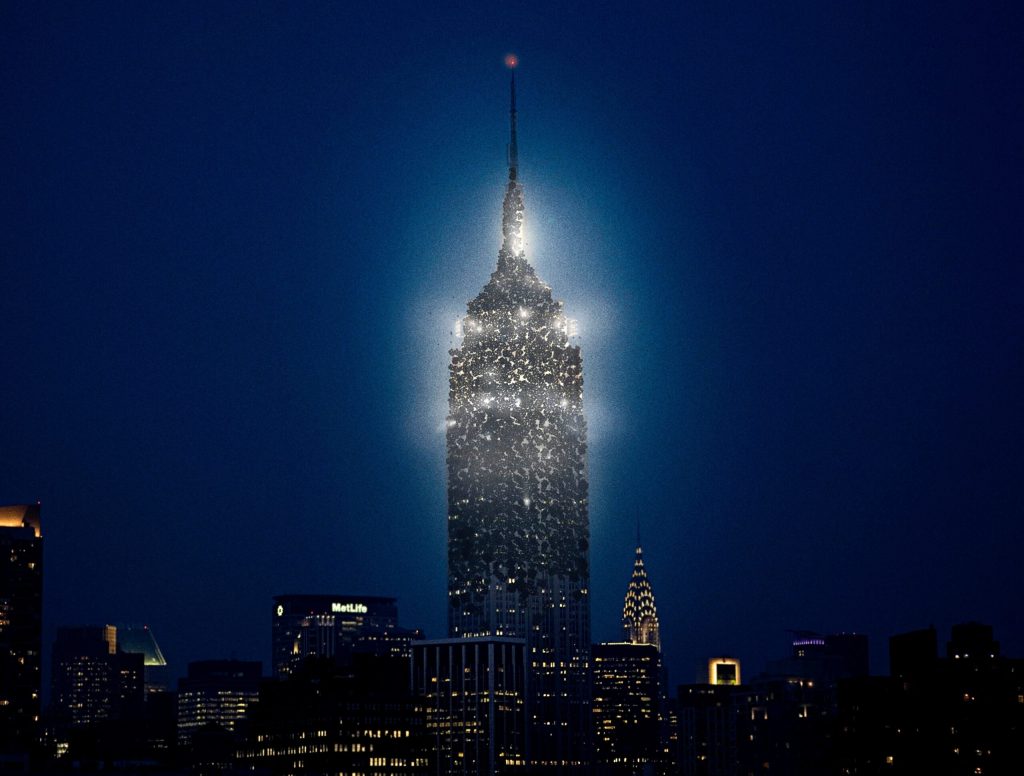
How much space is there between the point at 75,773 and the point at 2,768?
8.01 m

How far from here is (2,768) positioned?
19375cm

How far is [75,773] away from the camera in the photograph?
19862cm
